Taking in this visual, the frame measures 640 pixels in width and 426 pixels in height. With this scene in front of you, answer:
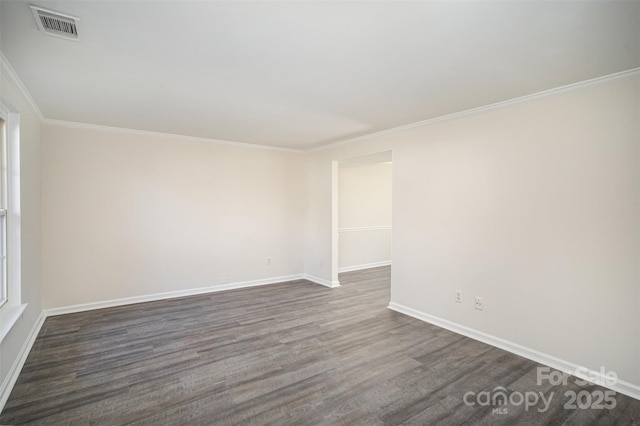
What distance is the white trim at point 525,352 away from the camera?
2.42 meters

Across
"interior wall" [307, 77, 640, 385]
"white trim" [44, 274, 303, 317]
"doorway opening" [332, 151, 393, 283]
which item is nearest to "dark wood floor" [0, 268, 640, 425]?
"white trim" [44, 274, 303, 317]

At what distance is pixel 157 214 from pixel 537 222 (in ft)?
15.6

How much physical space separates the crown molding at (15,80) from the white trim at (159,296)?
2.45 m

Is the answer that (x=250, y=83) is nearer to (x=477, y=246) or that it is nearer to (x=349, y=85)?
(x=349, y=85)

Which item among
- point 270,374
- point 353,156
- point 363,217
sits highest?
point 353,156

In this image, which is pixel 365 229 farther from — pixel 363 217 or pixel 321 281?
pixel 321 281

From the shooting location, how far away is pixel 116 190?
4359 mm

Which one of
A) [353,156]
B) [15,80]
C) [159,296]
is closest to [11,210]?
[15,80]

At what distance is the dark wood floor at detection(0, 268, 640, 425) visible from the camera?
84.2 inches

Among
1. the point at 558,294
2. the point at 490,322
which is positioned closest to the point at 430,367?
the point at 490,322

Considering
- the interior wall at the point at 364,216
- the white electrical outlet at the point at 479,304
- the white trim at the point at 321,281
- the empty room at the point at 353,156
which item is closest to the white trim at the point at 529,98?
the empty room at the point at 353,156

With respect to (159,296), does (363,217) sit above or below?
above

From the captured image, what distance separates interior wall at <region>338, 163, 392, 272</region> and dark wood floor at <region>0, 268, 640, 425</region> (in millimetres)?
2846

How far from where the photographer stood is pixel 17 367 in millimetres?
2580
